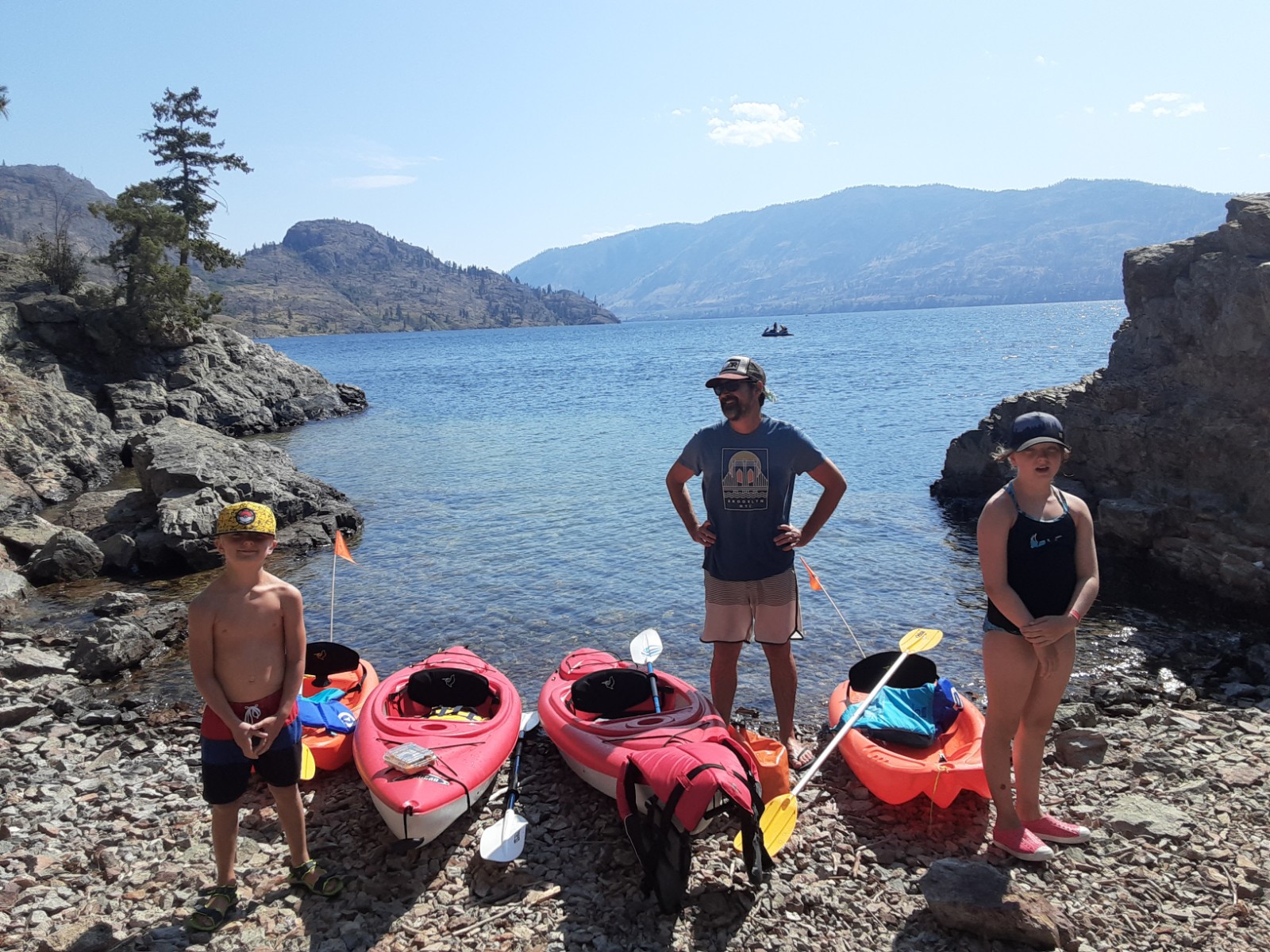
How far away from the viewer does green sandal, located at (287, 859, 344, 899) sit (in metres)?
4.61

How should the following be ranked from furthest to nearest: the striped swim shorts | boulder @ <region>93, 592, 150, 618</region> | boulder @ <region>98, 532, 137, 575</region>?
boulder @ <region>98, 532, 137, 575</region> → boulder @ <region>93, 592, 150, 618</region> → the striped swim shorts

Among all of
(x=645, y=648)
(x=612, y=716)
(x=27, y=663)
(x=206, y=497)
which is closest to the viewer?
(x=612, y=716)

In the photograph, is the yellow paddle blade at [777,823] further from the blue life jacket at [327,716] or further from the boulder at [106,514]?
the boulder at [106,514]

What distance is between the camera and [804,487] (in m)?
18.7

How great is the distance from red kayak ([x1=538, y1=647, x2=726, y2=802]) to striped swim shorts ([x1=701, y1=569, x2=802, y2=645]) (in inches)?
24.5

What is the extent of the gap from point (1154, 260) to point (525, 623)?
43.7ft

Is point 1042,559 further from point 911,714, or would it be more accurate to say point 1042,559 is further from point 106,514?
point 106,514

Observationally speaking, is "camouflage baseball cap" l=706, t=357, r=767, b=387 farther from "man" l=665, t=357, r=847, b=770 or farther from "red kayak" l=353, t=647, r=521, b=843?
"red kayak" l=353, t=647, r=521, b=843

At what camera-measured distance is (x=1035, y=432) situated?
4.27 metres

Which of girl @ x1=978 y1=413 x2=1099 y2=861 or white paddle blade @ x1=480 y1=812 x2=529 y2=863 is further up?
girl @ x1=978 y1=413 x2=1099 y2=861

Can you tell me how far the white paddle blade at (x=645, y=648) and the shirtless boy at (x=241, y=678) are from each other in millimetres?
3224

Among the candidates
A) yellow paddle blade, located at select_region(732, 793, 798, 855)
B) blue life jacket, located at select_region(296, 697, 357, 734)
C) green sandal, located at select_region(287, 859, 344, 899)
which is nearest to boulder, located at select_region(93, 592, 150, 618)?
blue life jacket, located at select_region(296, 697, 357, 734)

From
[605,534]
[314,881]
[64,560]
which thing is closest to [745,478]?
A: [314,881]

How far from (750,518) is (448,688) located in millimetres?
3040
